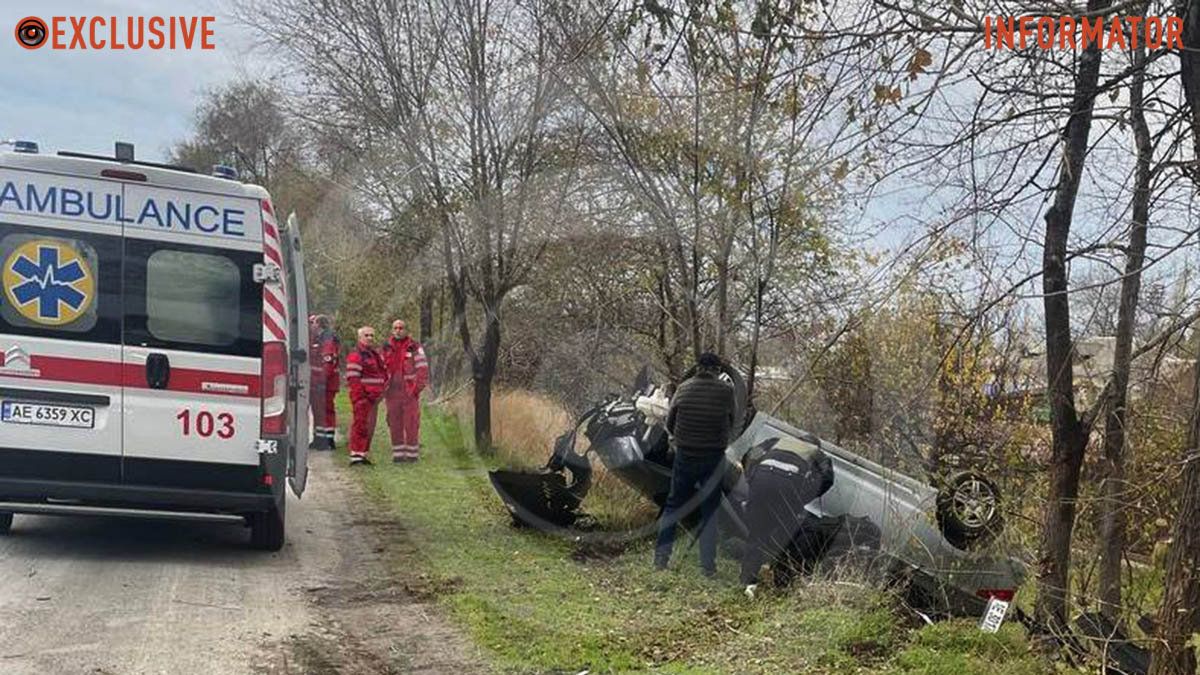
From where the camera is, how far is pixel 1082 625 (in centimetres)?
545

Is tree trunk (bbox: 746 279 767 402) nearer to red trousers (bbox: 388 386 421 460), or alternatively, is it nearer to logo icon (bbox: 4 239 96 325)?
red trousers (bbox: 388 386 421 460)

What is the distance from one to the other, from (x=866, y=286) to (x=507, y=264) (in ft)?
18.4

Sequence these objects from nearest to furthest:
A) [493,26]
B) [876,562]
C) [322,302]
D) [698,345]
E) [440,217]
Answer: [876,562]
[698,345]
[493,26]
[440,217]
[322,302]

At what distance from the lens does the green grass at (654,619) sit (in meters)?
5.59

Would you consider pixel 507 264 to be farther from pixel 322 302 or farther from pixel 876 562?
pixel 322 302

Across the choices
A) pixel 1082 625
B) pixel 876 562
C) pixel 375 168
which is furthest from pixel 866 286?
pixel 375 168

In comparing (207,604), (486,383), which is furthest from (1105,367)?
(486,383)

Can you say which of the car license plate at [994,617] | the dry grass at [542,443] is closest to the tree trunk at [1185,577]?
the car license plate at [994,617]

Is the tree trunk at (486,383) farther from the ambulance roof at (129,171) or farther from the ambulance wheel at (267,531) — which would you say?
the ambulance roof at (129,171)

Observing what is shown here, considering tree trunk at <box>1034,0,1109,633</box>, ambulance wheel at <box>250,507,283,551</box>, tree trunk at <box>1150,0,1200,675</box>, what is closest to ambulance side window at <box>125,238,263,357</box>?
ambulance wheel at <box>250,507,283,551</box>

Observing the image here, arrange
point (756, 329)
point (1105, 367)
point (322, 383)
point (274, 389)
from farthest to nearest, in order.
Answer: point (322, 383) < point (756, 329) < point (274, 389) < point (1105, 367)

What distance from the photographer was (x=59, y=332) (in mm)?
7070

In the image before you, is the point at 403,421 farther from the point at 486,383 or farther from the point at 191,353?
the point at 191,353

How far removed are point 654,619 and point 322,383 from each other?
832 cm
